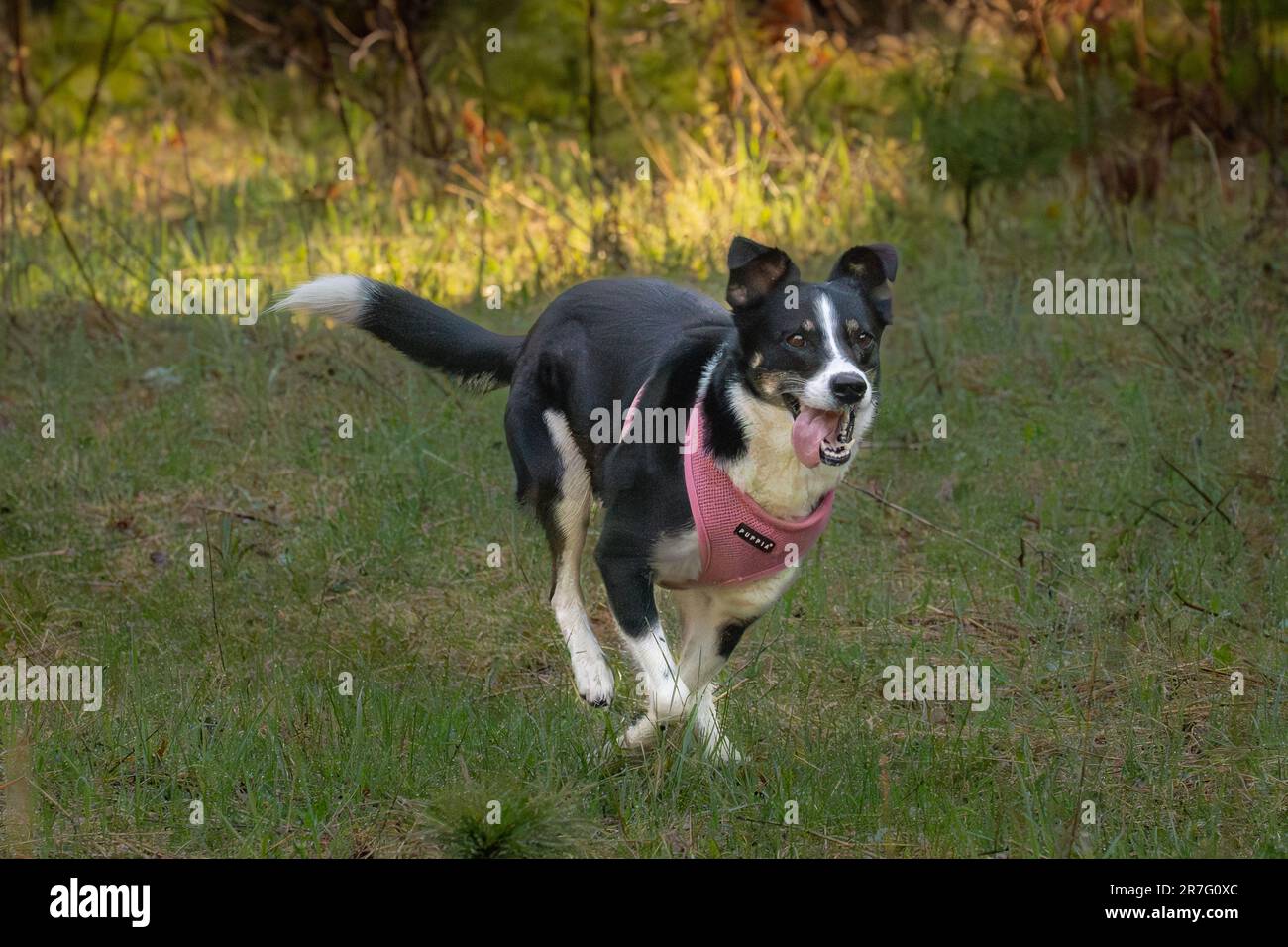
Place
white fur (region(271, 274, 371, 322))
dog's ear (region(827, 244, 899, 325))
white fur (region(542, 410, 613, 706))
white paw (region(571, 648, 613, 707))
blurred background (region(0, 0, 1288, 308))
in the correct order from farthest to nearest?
blurred background (region(0, 0, 1288, 308))
white fur (region(271, 274, 371, 322))
white fur (region(542, 410, 613, 706))
white paw (region(571, 648, 613, 707))
dog's ear (region(827, 244, 899, 325))

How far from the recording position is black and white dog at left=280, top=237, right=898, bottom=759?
4406 millimetres

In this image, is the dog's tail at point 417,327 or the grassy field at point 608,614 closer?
the grassy field at point 608,614

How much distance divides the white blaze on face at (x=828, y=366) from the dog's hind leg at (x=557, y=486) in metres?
1.14

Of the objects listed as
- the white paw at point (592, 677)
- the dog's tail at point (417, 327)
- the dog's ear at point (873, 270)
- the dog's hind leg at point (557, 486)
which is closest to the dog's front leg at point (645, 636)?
the white paw at point (592, 677)

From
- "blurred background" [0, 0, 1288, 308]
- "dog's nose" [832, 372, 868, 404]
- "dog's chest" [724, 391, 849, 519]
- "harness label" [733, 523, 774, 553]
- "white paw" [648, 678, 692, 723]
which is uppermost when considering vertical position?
"blurred background" [0, 0, 1288, 308]

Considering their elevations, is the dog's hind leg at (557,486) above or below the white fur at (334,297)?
below

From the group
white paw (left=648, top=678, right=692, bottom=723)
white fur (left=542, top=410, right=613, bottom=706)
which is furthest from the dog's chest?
white fur (left=542, top=410, right=613, bottom=706)

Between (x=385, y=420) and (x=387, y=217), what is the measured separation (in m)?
2.59

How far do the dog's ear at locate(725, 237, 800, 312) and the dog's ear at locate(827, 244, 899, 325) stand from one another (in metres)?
0.20

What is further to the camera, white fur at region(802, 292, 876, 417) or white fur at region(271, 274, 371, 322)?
white fur at region(271, 274, 371, 322)

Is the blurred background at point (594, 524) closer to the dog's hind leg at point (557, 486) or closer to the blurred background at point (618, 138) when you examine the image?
the blurred background at point (618, 138)

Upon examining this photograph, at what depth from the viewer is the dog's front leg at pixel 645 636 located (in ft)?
14.8

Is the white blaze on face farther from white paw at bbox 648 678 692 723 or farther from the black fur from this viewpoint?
white paw at bbox 648 678 692 723
